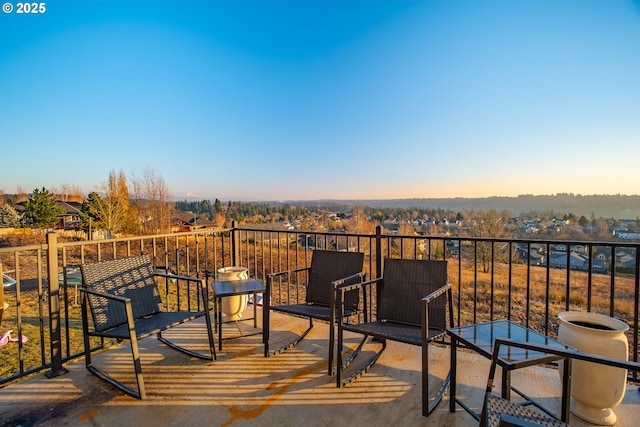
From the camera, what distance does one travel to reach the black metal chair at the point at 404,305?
2.22 m

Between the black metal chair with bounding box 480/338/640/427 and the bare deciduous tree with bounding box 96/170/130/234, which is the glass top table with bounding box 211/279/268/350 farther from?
the bare deciduous tree with bounding box 96/170/130/234

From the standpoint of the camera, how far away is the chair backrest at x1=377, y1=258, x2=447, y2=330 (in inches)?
94.3

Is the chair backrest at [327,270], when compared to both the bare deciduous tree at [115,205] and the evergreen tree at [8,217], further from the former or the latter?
the evergreen tree at [8,217]

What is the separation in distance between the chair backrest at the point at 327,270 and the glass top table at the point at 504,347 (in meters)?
1.21

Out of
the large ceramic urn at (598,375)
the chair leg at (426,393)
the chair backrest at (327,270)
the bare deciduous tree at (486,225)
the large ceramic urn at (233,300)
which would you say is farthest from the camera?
the bare deciduous tree at (486,225)

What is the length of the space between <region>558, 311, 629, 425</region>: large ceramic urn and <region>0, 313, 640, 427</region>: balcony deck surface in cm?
9

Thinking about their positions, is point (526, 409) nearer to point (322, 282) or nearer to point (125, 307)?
point (322, 282)

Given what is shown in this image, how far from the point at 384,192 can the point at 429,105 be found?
45.3 feet

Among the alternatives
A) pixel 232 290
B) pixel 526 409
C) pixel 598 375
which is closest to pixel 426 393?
pixel 526 409

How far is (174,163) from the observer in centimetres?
1858

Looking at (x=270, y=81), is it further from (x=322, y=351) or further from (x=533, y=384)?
(x=533, y=384)

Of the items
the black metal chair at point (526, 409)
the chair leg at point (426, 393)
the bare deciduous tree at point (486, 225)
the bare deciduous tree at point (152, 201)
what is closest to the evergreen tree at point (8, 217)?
the bare deciduous tree at point (152, 201)

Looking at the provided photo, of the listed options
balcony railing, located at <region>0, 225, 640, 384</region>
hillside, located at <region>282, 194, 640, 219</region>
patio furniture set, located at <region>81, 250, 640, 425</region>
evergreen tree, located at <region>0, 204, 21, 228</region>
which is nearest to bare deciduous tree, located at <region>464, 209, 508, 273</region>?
hillside, located at <region>282, 194, 640, 219</region>

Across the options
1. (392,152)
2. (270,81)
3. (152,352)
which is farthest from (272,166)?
(152,352)
